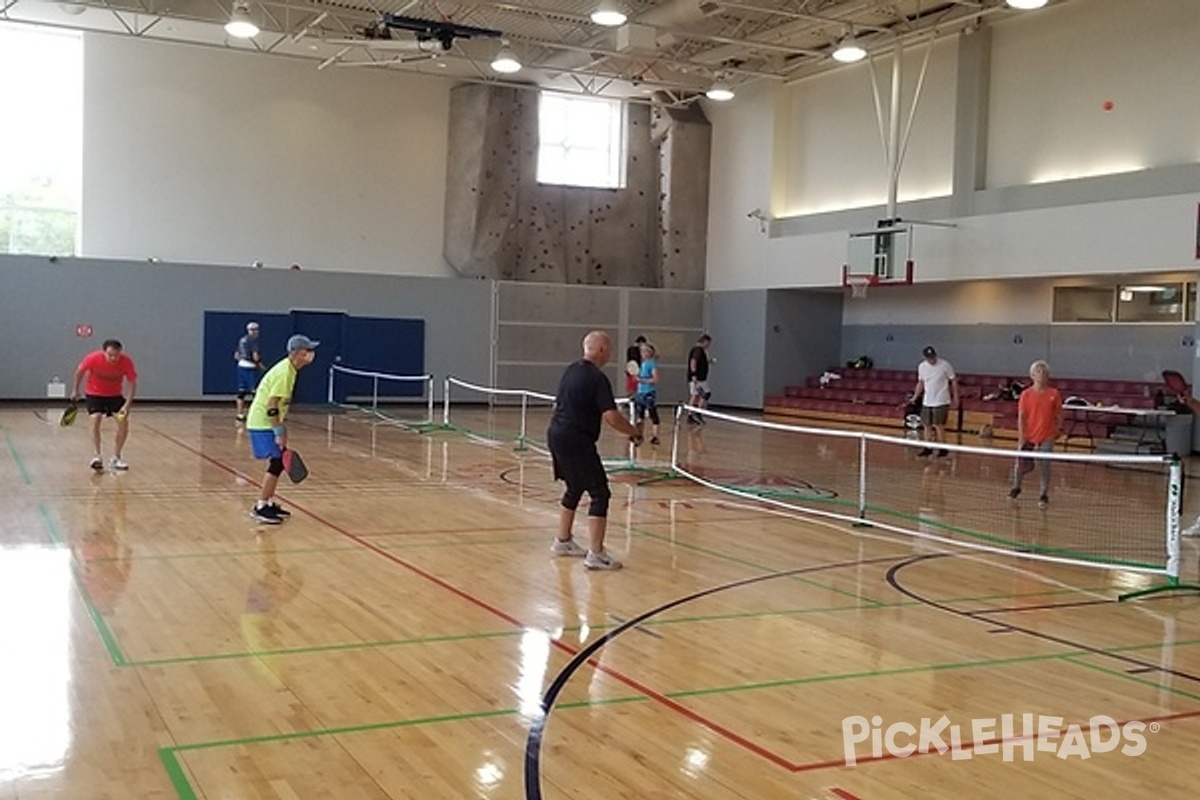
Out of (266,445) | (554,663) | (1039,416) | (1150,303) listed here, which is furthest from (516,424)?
(554,663)

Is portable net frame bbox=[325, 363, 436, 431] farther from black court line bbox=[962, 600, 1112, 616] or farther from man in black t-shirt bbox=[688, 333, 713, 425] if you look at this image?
black court line bbox=[962, 600, 1112, 616]

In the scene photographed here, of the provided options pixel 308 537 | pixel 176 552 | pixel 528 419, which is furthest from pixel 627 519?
pixel 528 419

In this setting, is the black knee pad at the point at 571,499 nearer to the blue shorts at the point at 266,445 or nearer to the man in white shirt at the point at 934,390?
the blue shorts at the point at 266,445

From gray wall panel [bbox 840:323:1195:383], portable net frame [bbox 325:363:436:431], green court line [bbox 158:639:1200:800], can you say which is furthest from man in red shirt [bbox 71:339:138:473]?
gray wall panel [bbox 840:323:1195:383]

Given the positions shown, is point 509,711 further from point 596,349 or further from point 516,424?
point 516,424

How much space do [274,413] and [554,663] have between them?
5.13 meters

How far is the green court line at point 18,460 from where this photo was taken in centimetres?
1369

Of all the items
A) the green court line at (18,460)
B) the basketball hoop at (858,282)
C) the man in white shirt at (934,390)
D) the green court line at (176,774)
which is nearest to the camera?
the green court line at (176,774)

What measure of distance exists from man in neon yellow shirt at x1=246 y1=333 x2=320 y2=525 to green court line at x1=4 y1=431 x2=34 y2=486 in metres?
3.74

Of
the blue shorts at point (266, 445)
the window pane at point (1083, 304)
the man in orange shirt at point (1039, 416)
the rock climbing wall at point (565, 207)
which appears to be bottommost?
the blue shorts at point (266, 445)

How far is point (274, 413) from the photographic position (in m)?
10.9

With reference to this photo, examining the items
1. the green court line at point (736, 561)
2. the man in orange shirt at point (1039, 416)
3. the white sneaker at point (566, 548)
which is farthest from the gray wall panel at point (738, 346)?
the white sneaker at point (566, 548)

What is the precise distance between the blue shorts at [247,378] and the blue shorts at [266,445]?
41.7 feet

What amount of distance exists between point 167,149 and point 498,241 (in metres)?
8.18
